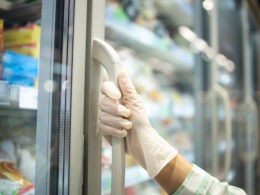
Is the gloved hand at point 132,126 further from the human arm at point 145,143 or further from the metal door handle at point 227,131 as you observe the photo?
the metal door handle at point 227,131

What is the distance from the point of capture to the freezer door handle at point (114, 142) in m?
0.74

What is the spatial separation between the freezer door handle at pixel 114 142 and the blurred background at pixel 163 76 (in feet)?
0.26

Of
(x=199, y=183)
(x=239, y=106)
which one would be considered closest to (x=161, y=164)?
(x=199, y=183)

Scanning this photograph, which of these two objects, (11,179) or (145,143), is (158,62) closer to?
(145,143)

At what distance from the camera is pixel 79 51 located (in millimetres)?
790

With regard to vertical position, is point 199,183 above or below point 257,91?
below

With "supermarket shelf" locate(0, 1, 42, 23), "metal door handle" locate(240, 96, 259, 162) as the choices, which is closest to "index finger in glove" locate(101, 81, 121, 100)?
"supermarket shelf" locate(0, 1, 42, 23)

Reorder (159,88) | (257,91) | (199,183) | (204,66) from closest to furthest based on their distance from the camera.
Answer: (199,183) < (159,88) < (204,66) < (257,91)

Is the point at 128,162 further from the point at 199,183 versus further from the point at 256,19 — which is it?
the point at 256,19

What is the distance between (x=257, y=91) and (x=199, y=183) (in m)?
2.86

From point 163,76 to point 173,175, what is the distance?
50.9 inches

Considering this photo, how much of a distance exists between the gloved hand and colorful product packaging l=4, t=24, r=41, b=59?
0.88 feet

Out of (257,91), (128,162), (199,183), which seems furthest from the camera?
(257,91)

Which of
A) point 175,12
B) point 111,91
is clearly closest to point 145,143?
point 111,91
